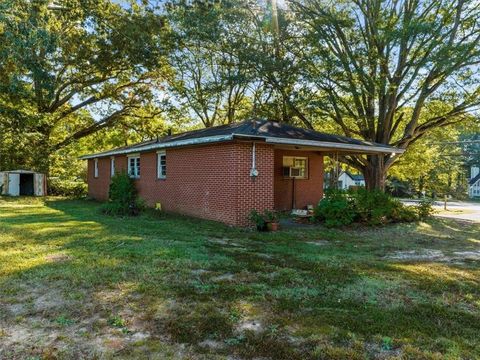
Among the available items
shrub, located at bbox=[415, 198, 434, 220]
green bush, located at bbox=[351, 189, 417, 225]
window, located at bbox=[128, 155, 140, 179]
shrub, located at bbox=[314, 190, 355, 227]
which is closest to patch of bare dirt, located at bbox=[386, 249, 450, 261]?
shrub, located at bbox=[314, 190, 355, 227]

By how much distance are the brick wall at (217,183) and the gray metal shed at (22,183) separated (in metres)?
12.1

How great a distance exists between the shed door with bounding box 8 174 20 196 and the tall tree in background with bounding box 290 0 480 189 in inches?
708

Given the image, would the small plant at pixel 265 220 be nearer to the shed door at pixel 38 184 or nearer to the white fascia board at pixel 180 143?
the white fascia board at pixel 180 143

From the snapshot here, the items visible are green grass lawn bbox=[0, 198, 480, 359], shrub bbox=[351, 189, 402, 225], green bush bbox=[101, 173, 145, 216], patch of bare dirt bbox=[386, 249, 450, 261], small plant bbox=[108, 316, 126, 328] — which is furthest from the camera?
green bush bbox=[101, 173, 145, 216]

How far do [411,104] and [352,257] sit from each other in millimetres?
13018

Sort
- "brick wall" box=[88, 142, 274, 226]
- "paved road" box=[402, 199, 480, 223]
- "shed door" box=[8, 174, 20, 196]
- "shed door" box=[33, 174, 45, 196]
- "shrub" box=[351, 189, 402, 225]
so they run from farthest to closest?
"shed door" box=[33, 174, 45, 196] < "shed door" box=[8, 174, 20, 196] < "paved road" box=[402, 199, 480, 223] < "shrub" box=[351, 189, 402, 225] < "brick wall" box=[88, 142, 274, 226]

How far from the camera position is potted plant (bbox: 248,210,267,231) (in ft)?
31.6

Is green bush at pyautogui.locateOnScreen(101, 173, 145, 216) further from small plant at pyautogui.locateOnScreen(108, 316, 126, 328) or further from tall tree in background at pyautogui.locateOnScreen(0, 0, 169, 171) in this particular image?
small plant at pyautogui.locateOnScreen(108, 316, 126, 328)

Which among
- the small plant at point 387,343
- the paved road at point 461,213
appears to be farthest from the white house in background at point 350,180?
the small plant at point 387,343

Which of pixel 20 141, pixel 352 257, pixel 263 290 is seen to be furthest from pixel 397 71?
pixel 20 141

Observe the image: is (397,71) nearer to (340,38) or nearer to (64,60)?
(340,38)

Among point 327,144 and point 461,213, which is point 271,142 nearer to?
point 327,144

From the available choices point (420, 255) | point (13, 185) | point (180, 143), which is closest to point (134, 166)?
point (180, 143)

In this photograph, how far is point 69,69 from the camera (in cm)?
2314
